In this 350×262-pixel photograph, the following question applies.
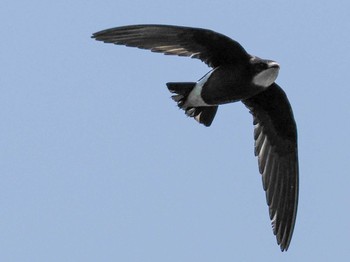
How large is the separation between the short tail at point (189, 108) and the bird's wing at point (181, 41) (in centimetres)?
32

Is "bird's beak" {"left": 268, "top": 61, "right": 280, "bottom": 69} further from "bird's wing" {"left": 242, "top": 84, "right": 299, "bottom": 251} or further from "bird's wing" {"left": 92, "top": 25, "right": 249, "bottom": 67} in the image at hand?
"bird's wing" {"left": 242, "top": 84, "right": 299, "bottom": 251}

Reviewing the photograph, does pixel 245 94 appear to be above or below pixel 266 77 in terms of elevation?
below

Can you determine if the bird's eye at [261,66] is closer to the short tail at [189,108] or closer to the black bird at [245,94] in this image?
the black bird at [245,94]

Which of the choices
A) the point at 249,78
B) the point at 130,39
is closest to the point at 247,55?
the point at 249,78

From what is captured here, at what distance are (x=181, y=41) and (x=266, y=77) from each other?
86cm

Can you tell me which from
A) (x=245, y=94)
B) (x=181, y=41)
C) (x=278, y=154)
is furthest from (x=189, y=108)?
(x=278, y=154)

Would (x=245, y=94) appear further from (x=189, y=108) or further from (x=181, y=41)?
(x=181, y=41)

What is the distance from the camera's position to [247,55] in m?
11.7

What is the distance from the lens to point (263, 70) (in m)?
11.6

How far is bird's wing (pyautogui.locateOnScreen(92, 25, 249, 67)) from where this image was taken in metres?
10.9

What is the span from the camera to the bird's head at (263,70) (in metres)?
11.6

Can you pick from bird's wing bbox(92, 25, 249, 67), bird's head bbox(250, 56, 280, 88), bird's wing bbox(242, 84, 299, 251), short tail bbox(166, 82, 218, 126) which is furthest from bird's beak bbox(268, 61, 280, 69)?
bird's wing bbox(242, 84, 299, 251)

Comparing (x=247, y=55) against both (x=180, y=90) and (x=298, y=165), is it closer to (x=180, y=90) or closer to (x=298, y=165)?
(x=180, y=90)

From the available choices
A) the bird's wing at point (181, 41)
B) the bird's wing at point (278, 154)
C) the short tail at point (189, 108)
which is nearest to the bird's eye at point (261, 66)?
the bird's wing at point (181, 41)
